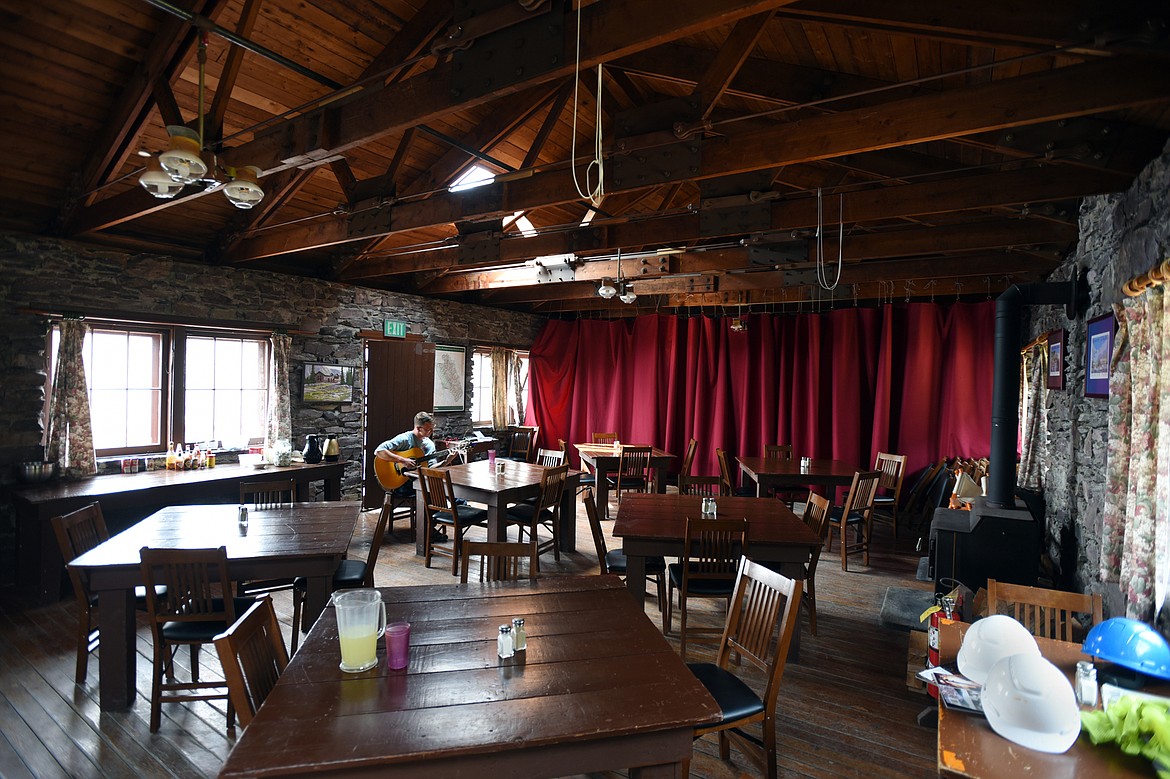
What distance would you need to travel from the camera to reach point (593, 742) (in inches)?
61.3

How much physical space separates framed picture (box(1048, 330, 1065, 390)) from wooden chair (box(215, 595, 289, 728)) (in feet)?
16.4

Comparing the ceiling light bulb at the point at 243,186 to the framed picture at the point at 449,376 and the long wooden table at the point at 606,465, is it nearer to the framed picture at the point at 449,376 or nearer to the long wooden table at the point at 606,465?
the long wooden table at the point at 606,465

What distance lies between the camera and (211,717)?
2.82 m

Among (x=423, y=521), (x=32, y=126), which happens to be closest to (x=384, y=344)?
(x=423, y=521)

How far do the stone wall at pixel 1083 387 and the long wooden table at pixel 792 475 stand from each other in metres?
1.70

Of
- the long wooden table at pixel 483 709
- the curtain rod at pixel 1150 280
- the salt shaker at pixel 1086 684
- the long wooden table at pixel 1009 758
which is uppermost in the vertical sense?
the curtain rod at pixel 1150 280

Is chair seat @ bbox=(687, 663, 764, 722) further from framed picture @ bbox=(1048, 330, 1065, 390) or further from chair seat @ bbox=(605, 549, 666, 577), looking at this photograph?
framed picture @ bbox=(1048, 330, 1065, 390)

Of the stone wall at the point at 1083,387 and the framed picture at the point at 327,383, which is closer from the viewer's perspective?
the stone wall at the point at 1083,387

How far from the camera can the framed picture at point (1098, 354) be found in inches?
121

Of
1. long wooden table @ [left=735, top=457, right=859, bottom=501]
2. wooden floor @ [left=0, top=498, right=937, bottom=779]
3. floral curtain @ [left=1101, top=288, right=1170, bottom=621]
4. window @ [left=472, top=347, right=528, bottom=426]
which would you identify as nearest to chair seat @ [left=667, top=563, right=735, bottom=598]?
wooden floor @ [left=0, top=498, right=937, bottom=779]

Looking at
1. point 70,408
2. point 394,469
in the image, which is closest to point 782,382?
→ point 394,469

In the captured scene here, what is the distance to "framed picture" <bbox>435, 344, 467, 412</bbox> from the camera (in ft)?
27.0

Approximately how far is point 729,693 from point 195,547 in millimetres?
2682

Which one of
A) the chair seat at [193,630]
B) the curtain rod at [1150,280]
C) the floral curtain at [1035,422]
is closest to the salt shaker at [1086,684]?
the curtain rod at [1150,280]
